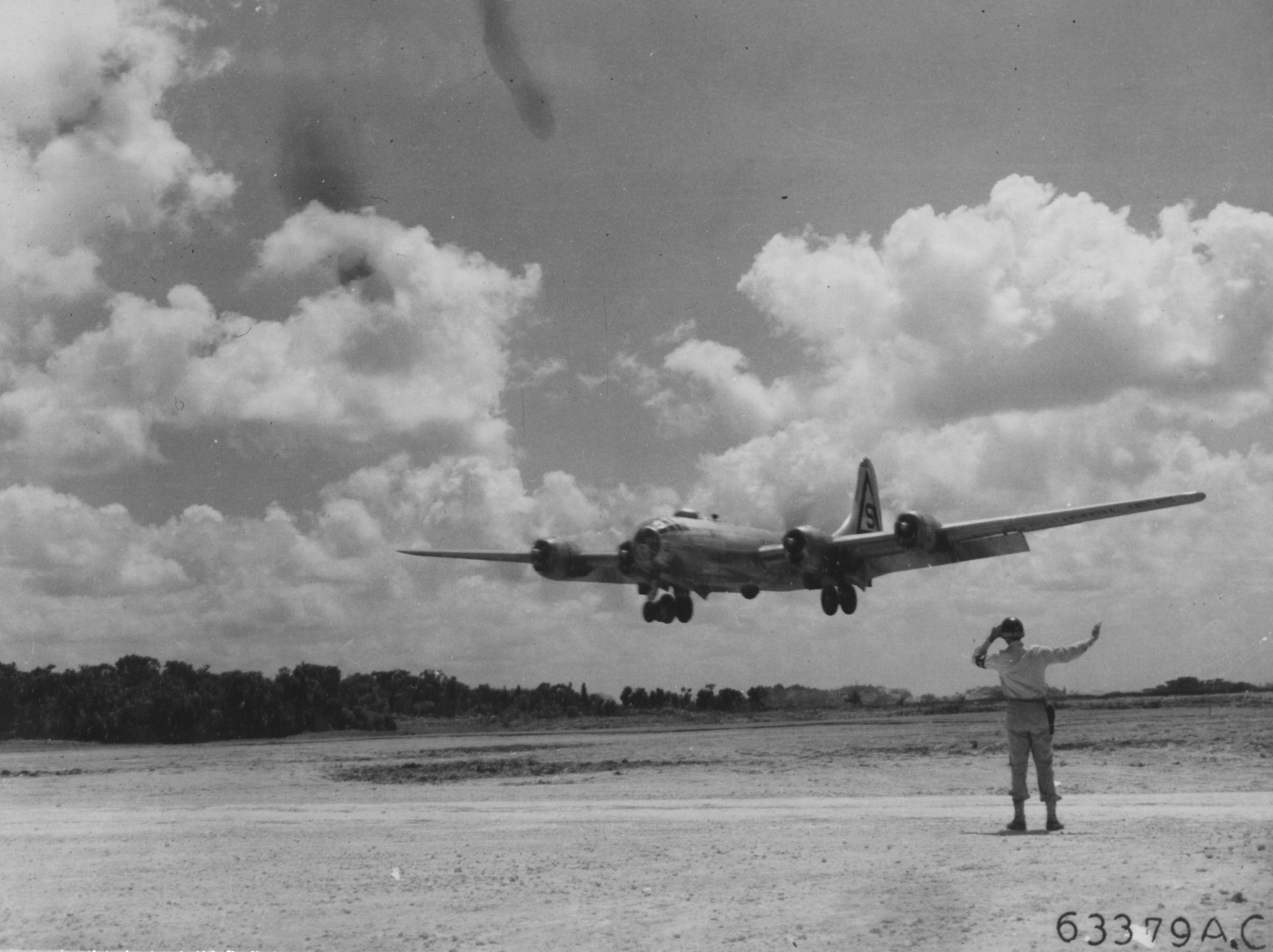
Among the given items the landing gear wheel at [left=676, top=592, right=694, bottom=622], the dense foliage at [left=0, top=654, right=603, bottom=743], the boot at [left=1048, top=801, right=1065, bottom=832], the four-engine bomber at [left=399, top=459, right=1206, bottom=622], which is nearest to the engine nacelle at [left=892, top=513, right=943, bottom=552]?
the four-engine bomber at [left=399, top=459, right=1206, bottom=622]

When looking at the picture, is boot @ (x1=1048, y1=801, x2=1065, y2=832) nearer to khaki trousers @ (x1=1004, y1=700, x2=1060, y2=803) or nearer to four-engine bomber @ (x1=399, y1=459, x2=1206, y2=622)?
khaki trousers @ (x1=1004, y1=700, x2=1060, y2=803)

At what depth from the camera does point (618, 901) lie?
11.2 m

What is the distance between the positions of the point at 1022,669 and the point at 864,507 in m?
44.6

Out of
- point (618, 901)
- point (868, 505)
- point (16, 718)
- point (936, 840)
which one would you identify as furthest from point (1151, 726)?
point (16, 718)

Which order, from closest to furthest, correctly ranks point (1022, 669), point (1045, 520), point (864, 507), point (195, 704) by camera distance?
1. point (1022, 669)
2. point (1045, 520)
3. point (864, 507)
4. point (195, 704)

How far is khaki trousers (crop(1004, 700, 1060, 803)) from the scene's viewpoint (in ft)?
44.5

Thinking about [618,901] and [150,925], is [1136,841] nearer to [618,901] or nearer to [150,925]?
[618,901]

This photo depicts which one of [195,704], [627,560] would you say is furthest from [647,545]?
[195,704]

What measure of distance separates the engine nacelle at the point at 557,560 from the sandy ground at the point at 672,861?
14.9 metres

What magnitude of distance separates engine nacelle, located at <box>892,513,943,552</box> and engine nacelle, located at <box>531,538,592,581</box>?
12.2m

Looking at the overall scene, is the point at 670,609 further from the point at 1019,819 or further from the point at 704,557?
the point at 1019,819

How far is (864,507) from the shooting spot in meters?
57.6

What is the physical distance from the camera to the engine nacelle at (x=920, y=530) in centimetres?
4056

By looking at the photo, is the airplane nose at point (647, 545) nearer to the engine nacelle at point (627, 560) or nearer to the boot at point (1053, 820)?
the engine nacelle at point (627, 560)
